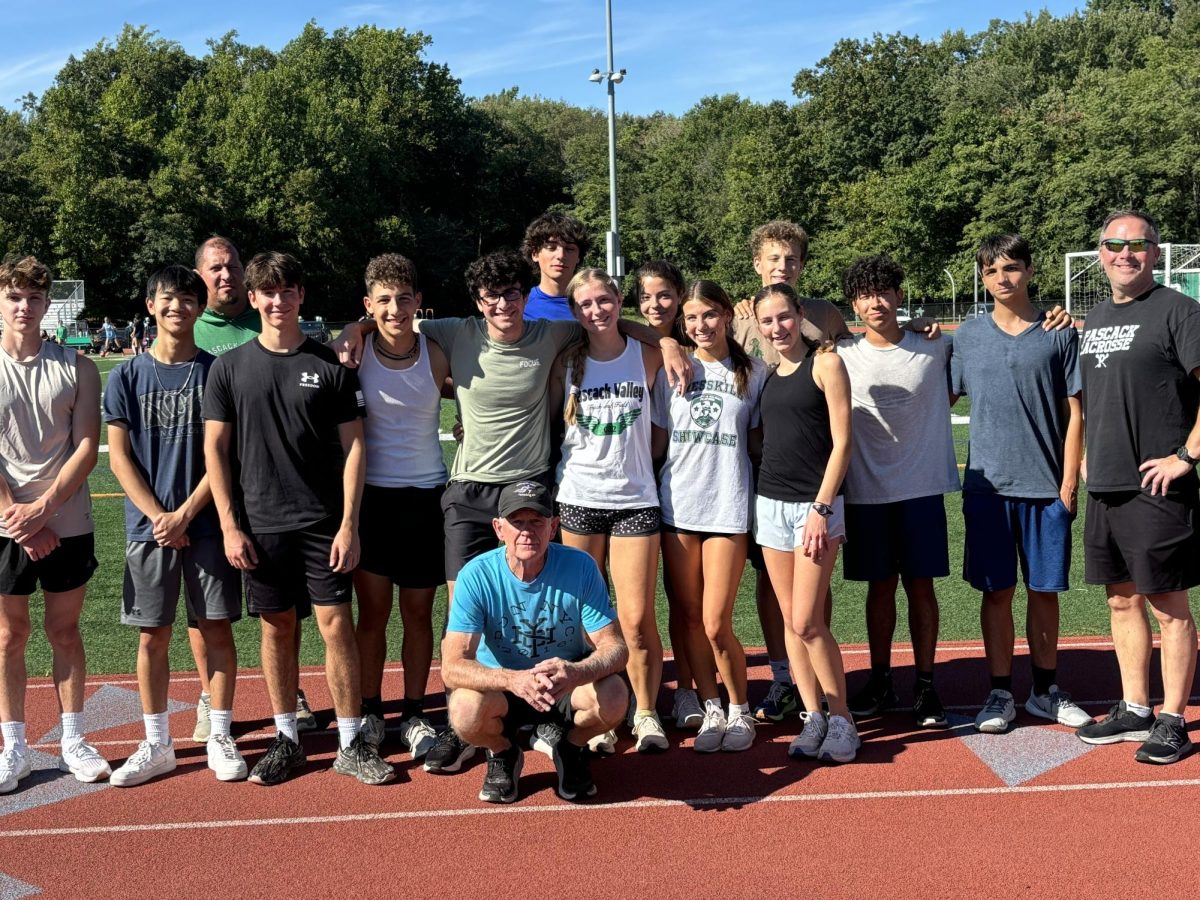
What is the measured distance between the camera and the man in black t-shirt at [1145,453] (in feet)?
15.5

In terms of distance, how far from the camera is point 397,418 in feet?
16.4

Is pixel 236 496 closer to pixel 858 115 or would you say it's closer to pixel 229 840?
pixel 229 840

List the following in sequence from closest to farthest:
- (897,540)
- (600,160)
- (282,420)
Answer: (282,420) → (897,540) → (600,160)

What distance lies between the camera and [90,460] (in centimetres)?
479

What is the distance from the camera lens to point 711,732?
506cm

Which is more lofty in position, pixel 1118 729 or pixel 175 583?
pixel 175 583

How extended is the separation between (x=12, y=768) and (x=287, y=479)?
5.59ft

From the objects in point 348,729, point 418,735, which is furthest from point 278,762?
point 418,735

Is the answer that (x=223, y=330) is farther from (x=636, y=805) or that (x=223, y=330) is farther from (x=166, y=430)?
(x=636, y=805)

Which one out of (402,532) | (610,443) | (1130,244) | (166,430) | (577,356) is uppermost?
(1130,244)

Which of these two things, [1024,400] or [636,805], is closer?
[636,805]

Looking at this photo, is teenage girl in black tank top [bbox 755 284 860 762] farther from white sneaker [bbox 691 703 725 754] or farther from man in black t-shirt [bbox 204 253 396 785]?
man in black t-shirt [bbox 204 253 396 785]

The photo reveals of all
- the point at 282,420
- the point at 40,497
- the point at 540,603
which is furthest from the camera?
the point at 40,497

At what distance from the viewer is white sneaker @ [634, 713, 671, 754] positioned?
16.4 ft
